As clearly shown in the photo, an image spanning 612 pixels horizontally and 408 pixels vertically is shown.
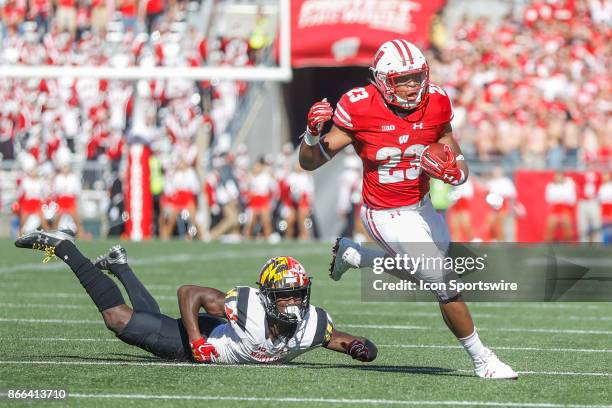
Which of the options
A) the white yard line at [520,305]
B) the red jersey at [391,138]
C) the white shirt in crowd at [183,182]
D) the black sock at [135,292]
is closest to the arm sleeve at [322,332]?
the red jersey at [391,138]

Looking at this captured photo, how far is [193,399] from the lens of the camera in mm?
6062

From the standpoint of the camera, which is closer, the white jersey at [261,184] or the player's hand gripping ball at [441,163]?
the player's hand gripping ball at [441,163]

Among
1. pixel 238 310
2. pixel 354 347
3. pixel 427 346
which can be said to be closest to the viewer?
pixel 238 310

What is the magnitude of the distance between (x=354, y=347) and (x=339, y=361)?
0.73 meters

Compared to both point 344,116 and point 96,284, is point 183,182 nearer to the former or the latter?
point 96,284

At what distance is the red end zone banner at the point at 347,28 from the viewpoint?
74.3ft

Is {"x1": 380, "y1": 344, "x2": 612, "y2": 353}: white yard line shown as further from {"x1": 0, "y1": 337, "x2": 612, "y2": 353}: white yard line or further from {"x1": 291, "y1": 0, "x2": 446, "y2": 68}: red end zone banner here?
{"x1": 291, "y1": 0, "x2": 446, "y2": 68}: red end zone banner

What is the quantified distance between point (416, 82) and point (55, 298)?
5601mm

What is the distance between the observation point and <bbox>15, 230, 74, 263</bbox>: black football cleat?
7487mm

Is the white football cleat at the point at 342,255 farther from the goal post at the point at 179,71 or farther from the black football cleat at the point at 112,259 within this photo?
the goal post at the point at 179,71

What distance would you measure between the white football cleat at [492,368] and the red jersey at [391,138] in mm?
954

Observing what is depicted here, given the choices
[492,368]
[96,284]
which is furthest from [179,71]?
[492,368]

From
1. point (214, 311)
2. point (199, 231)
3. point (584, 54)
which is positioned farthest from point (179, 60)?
point (214, 311)

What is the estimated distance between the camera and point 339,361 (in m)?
7.86
